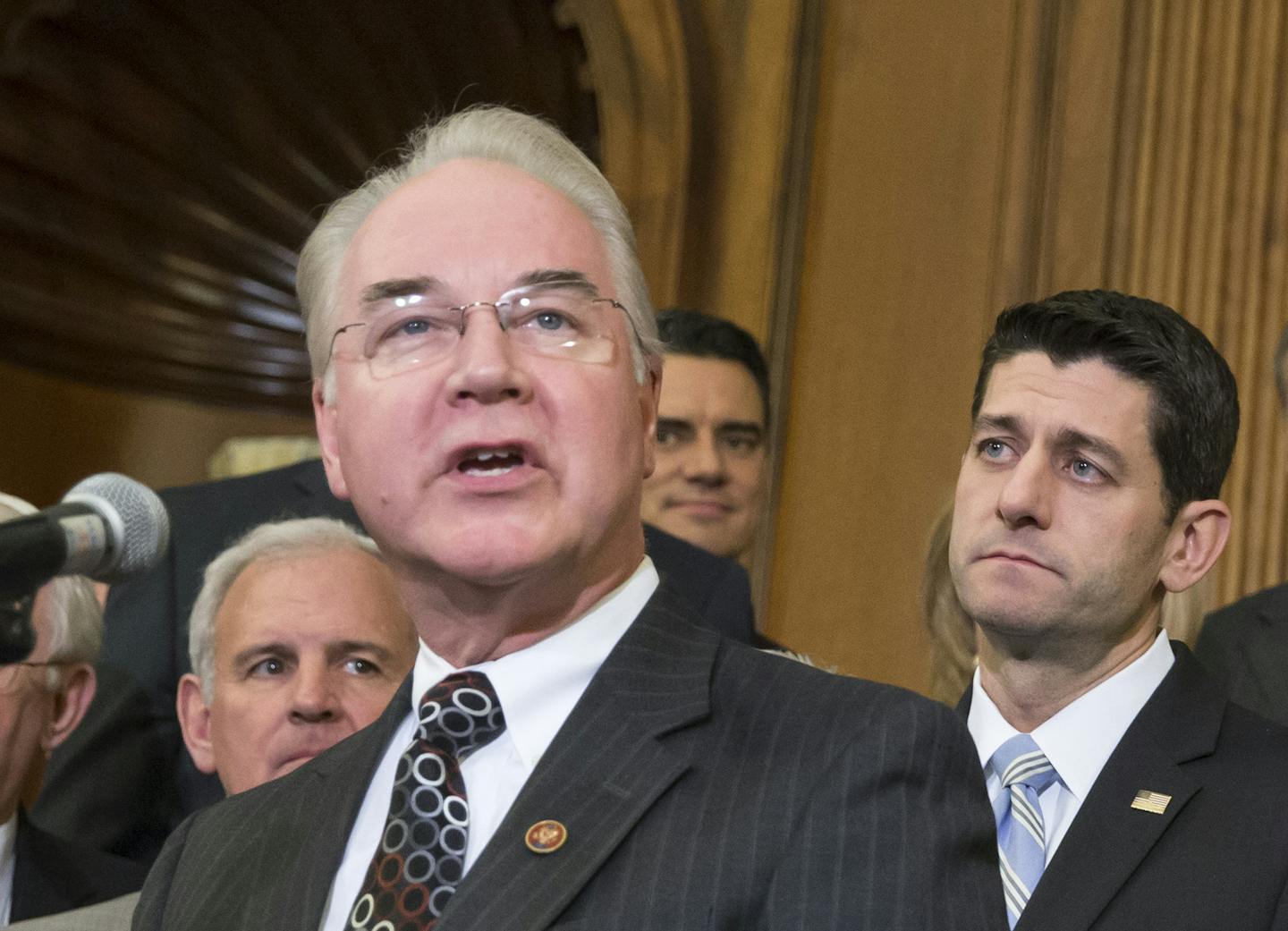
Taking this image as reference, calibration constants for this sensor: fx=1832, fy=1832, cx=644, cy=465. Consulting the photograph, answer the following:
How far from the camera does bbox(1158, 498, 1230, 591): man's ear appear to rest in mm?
2328

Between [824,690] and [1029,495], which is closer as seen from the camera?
[824,690]

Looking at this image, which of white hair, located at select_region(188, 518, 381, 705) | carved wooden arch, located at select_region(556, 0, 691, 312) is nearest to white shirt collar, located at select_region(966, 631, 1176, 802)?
white hair, located at select_region(188, 518, 381, 705)

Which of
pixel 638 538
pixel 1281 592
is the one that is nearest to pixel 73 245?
pixel 1281 592

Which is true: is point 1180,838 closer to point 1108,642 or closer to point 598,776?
point 1108,642

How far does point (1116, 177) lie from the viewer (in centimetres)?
409

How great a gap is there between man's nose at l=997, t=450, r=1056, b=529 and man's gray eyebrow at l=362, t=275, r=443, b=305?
2.79ft

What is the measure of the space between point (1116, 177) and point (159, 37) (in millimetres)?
2665

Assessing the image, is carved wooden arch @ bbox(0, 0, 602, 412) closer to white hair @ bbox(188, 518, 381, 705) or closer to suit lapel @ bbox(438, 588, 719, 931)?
white hair @ bbox(188, 518, 381, 705)

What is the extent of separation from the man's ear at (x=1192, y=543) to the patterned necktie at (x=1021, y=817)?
0.96ft

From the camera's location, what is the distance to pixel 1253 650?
309 centimetres

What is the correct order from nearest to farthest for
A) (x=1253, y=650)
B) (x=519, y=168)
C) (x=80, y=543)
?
(x=80, y=543)
(x=519, y=168)
(x=1253, y=650)

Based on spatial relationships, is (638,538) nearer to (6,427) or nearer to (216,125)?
(216,125)

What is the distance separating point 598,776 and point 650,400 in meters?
0.47

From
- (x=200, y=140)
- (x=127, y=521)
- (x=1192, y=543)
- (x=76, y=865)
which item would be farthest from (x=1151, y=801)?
(x=200, y=140)
